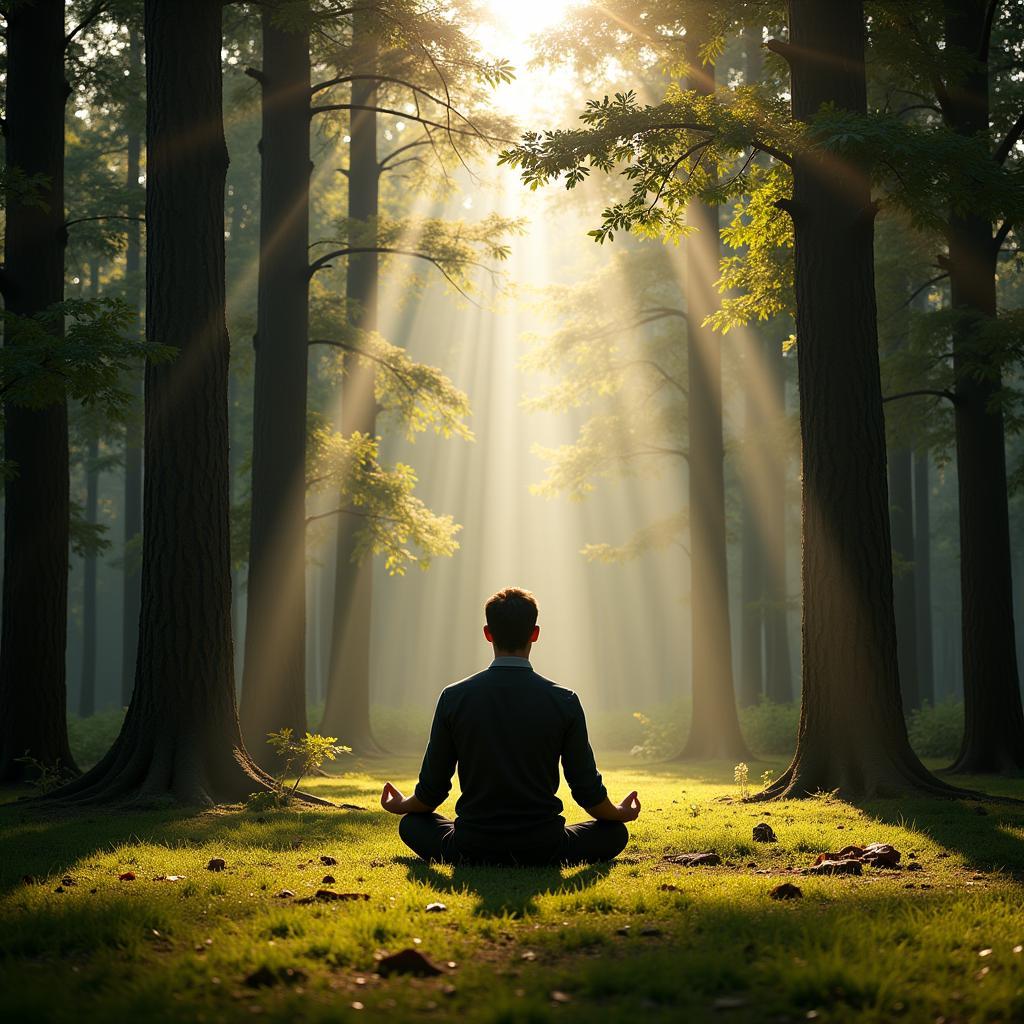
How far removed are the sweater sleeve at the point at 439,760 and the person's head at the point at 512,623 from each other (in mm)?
418

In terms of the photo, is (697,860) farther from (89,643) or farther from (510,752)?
(89,643)

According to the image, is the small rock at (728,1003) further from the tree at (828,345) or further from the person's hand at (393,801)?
the tree at (828,345)

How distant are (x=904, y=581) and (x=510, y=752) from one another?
1860 centimetres

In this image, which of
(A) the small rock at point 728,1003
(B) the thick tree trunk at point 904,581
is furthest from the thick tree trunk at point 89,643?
(A) the small rock at point 728,1003

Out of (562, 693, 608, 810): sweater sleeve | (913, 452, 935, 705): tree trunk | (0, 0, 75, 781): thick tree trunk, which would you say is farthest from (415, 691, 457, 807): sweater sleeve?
(913, 452, 935, 705): tree trunk

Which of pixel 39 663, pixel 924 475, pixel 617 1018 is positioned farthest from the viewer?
pixel 924 475

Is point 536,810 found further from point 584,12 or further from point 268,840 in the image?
point 584,12

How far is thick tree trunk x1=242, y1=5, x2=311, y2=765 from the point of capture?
13.8 m

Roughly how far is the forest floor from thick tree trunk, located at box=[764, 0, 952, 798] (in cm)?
204

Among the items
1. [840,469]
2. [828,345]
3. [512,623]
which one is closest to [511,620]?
[512,623]

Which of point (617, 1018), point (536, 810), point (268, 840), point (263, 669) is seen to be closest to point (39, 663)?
point (263, 669)

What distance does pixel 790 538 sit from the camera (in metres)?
35.6

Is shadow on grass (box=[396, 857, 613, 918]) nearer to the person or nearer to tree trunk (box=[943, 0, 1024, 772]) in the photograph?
the person

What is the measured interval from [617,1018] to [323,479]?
13.6m
